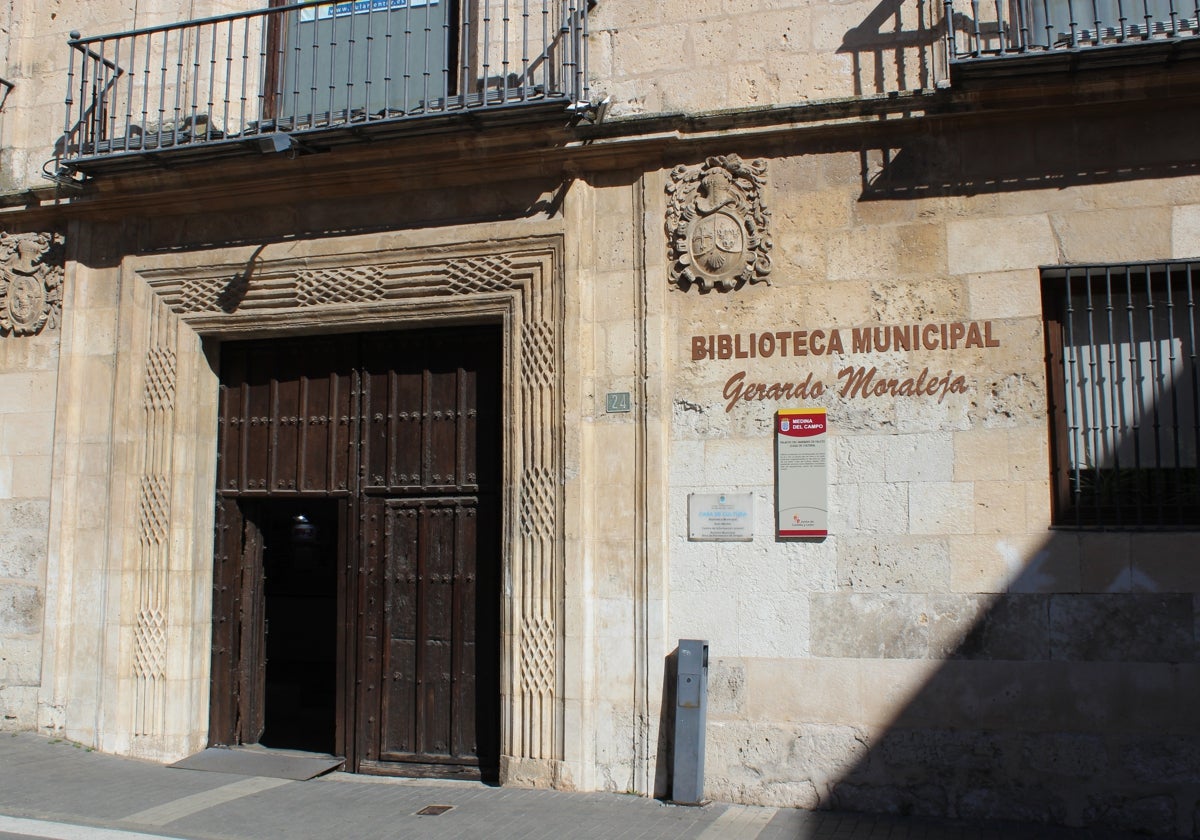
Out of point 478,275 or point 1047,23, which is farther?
point 478,275

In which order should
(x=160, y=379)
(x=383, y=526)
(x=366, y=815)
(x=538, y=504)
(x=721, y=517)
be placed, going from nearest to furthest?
(x=366, y=815)
(x=721, y=517)
(x=538, y=504)
(x=383, y=526)
(x=160, y=379)

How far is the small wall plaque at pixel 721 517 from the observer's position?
6672 mm

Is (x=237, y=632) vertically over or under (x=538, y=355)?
under

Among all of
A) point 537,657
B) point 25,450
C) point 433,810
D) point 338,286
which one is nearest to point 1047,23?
point 338,286

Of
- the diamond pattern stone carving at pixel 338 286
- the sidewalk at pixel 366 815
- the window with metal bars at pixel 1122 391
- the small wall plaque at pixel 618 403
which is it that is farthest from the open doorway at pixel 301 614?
the window with metal bars at pixel 1122 391

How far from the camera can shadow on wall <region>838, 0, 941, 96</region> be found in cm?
676

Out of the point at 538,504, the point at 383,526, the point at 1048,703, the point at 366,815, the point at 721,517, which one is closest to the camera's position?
the point at 1048,703

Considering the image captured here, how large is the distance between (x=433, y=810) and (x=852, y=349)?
3.80 m

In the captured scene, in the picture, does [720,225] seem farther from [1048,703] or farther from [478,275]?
[1048,703]

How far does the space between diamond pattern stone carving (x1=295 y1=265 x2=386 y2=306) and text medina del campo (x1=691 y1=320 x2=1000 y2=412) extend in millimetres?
2346

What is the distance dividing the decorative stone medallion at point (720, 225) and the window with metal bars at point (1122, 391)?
1.78 m

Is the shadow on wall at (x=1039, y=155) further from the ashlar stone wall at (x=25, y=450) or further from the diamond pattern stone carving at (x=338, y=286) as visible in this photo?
the ashlar stone wall at (x=25, y=450)

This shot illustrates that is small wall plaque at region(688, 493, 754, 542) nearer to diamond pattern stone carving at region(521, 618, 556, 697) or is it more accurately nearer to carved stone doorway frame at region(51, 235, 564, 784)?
carved stone doorway frame at region(51, 235, 564, 784)

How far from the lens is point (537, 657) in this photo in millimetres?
6855
